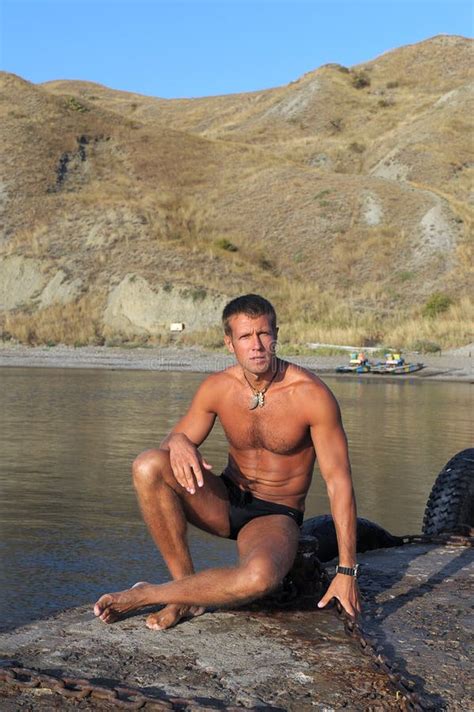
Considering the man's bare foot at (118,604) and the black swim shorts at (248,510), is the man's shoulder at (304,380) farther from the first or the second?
the man's bare foot at (118,604)

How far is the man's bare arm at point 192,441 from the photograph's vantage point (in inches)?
186

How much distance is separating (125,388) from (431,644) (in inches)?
684

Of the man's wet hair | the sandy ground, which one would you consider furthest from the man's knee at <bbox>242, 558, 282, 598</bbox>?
the sandy ground

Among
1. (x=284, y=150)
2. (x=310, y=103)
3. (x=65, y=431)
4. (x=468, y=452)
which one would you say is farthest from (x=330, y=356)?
(x=310, y=103)

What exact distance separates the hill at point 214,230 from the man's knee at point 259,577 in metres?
27.5

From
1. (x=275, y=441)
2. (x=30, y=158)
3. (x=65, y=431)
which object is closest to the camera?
(x=275, y=441)

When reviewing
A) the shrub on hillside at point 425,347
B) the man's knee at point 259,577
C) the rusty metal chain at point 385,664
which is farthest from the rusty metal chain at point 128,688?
the shrub on hillside at point 425,347

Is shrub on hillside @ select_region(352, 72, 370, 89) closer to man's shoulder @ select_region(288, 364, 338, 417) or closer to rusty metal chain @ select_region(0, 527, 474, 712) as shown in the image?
man's shoulder @ select_region(288, 364, 338, 417)

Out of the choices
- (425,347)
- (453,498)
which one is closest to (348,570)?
(453,498)

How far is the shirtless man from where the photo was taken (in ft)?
15.4

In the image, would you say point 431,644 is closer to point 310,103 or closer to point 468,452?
point 468,452

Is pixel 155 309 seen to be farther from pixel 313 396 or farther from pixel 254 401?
pixel 313 396

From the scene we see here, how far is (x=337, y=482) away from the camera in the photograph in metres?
4.88

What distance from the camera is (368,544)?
6793mm
